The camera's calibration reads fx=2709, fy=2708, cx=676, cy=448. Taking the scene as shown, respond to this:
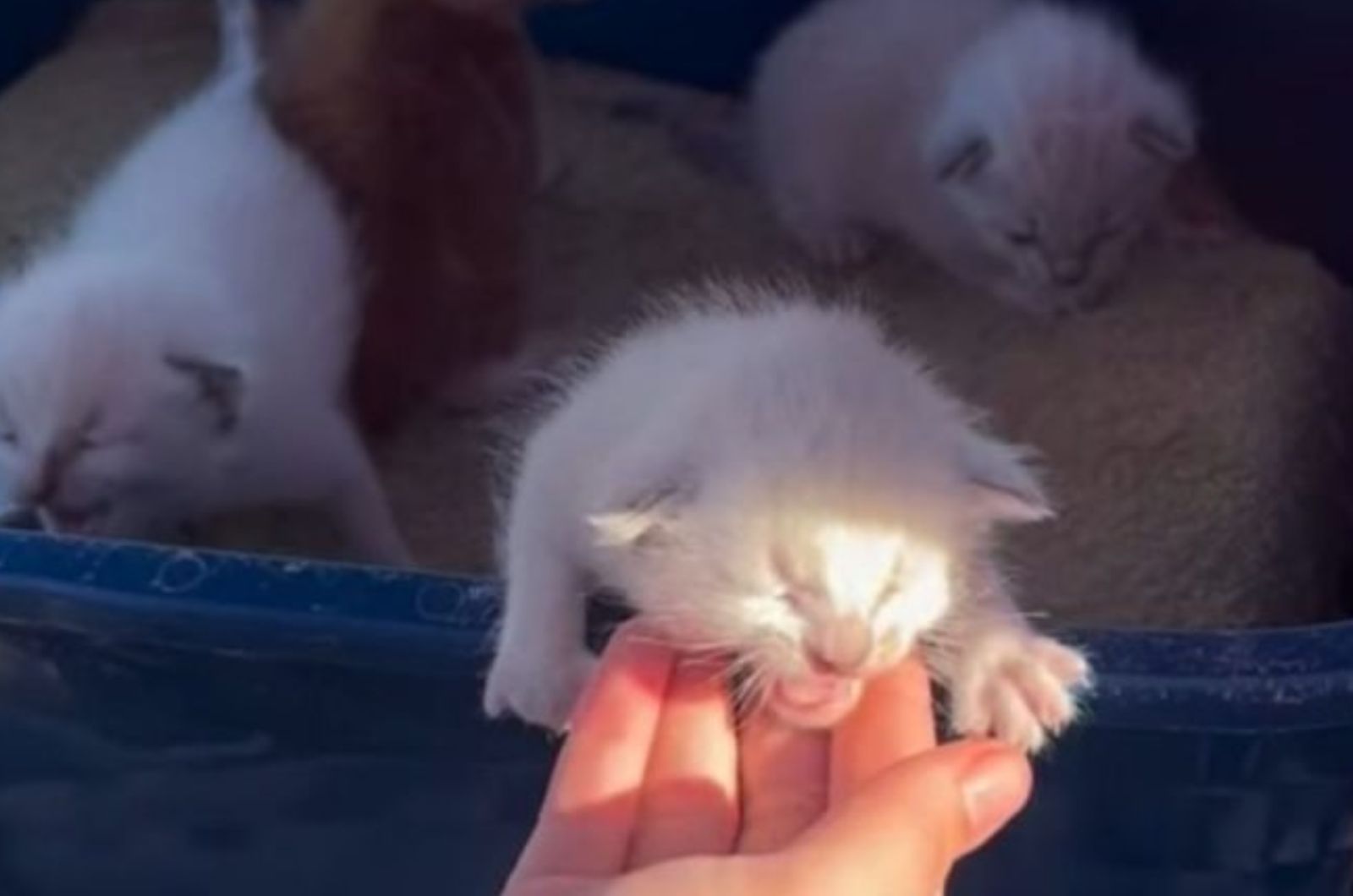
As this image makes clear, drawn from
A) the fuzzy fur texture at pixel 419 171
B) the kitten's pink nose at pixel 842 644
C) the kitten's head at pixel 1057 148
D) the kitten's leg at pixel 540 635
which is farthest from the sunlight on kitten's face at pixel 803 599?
the kitten's head at pixel 1057 148

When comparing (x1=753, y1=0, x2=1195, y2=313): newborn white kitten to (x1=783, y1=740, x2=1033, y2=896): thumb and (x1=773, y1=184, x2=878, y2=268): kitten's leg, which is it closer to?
(x1=773, y1=184, x2=878, y2=268): kitten's leg

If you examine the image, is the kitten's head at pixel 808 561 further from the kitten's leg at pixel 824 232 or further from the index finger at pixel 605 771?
the kitten's leg at pixel 824 232

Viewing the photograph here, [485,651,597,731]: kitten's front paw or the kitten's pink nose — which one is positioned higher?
the kitten's pink nose

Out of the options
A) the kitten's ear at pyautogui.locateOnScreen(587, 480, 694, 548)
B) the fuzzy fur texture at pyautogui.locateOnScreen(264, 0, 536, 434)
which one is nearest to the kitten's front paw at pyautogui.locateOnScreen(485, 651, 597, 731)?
the kitten's ear at pyautogui.locateOnScreen(587, 480, 694, 548)

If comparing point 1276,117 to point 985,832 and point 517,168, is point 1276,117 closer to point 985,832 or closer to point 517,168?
point 517,168

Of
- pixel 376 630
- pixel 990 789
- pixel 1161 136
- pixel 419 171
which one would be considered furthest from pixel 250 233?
pixel 990 789

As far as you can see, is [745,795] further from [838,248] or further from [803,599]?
[838,248]

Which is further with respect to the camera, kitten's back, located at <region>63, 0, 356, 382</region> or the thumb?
kitten's back, located at <region>63, 0, 356, 382</region>
